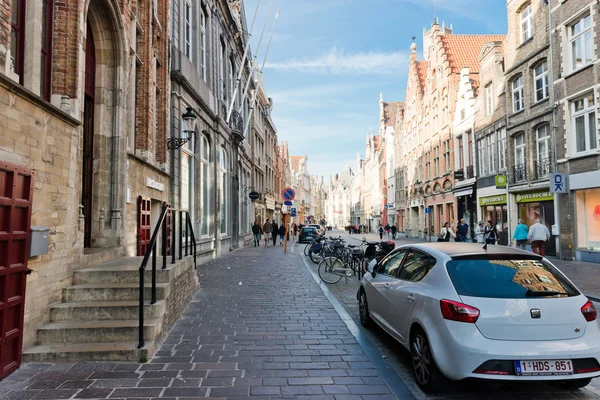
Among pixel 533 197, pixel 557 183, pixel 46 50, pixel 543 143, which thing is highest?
pixel 543 143

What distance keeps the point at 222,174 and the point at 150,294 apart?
15639 millimetres

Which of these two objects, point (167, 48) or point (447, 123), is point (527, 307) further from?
point (447, 123)

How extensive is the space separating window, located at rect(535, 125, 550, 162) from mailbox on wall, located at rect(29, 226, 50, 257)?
1988 cm

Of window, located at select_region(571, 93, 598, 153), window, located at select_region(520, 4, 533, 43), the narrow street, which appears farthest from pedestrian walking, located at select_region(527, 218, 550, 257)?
window, located at select_region(520, 4, 533, 43)

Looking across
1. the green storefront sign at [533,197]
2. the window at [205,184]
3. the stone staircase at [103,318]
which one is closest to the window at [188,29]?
the window at [205,184]

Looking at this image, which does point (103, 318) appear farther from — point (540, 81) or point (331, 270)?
point (540, 81)

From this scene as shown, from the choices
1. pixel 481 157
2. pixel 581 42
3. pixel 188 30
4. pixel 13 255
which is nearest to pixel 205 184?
pixel 188 30

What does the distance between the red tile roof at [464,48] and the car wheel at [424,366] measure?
3195cm

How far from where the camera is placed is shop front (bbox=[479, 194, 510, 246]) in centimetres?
2356

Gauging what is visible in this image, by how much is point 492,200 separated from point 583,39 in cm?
1017

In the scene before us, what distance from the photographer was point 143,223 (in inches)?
420

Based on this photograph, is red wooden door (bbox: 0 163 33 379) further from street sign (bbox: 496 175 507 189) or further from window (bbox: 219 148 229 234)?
street sign (bbox: 496 175 507 189)

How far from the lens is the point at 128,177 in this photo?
9492 millimetres

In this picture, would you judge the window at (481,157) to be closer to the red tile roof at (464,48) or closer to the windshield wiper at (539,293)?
the red tile roof at (464,48)
